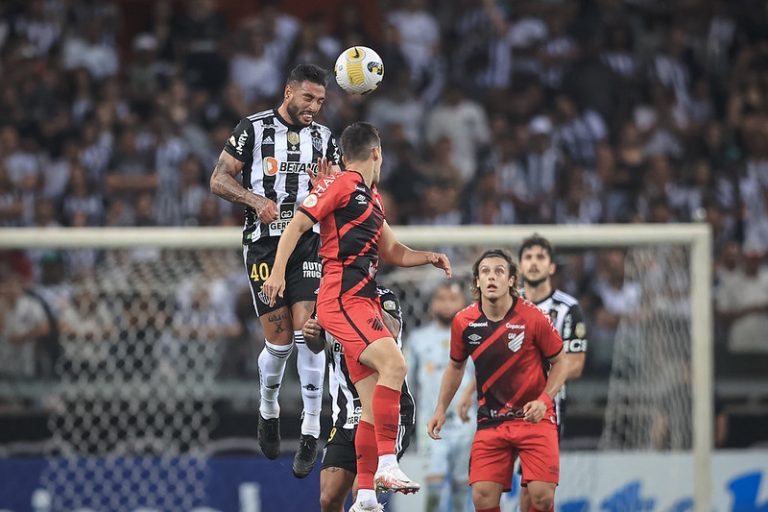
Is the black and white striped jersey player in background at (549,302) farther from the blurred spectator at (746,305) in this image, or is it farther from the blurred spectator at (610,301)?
the blurred spectator at (746,305)

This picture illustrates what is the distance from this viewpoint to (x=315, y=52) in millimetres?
15445

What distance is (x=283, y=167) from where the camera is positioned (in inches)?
307

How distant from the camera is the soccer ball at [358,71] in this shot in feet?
24.2

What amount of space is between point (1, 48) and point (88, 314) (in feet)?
20.4

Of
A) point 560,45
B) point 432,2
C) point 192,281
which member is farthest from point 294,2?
point 192,281

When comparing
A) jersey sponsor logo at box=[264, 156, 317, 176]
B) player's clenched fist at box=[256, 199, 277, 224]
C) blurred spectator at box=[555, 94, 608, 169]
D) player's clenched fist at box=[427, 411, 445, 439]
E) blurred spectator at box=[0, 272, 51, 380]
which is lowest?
player's clenched fist at box=[427, 411, 445, 439]

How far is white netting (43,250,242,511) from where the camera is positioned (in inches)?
428

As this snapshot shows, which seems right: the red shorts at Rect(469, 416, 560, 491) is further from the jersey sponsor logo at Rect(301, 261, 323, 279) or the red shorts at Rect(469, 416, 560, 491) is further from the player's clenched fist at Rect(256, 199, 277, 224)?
the player's clenched fist at Rect(256, 199, 277, 224)

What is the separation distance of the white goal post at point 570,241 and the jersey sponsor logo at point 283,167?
262 cm

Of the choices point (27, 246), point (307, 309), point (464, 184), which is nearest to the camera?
point (307, 309)

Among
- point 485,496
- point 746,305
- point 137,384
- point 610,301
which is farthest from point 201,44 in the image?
point 485,496

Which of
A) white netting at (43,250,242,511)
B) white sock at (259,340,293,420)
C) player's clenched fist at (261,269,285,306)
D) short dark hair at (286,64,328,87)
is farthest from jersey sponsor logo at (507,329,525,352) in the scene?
white netting at (43,250,242,511)

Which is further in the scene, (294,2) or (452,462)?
(294,2)

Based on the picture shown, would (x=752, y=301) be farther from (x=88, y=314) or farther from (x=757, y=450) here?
(x=88, y=314)
